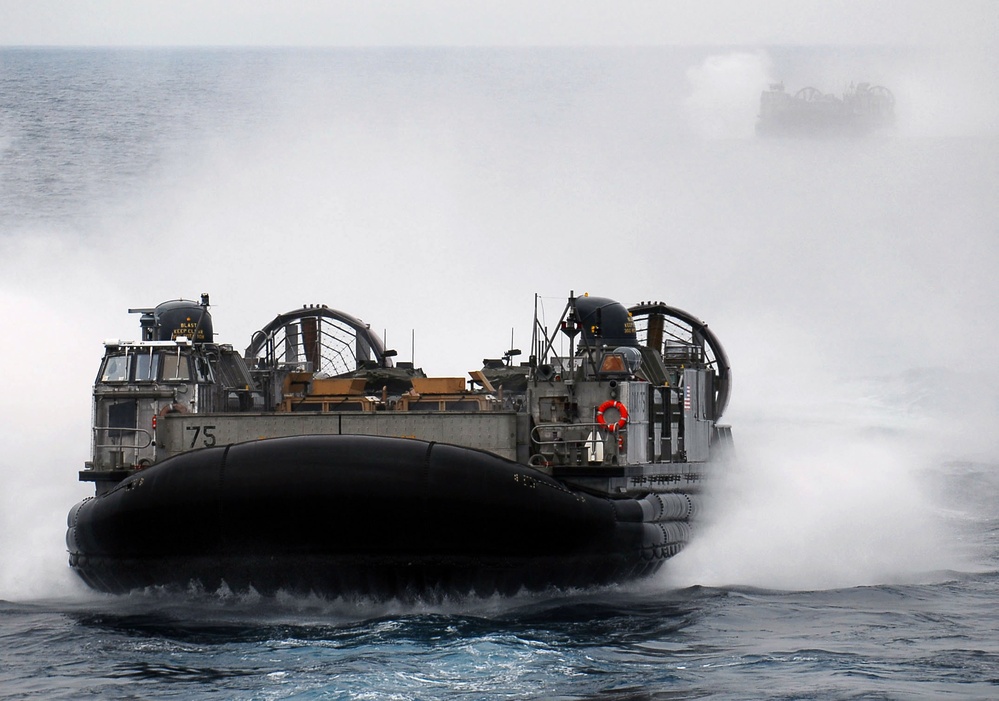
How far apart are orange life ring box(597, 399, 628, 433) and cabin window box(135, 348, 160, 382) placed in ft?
18.2

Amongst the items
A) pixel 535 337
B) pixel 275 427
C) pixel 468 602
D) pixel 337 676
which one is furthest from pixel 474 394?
pixel 337 676

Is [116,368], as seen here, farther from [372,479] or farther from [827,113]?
[827,113]

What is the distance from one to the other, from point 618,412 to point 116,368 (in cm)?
624

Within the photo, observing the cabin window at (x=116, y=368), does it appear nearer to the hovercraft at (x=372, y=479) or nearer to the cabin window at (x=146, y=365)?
the hovercraft at (x=372, y=479)

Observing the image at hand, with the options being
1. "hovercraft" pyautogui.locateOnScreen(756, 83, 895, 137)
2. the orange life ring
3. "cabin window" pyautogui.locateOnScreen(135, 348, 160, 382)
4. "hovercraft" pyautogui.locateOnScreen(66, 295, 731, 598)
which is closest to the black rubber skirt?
"hovercraft" pyautogui.locateOnScreen(66, 295, 731, 598)

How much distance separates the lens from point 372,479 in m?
16.1

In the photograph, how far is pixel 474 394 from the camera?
826 inches

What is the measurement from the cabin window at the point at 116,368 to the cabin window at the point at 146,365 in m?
0.12

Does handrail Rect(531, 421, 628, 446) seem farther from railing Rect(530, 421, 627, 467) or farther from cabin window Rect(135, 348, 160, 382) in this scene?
cabin window Rect(135, 348, 160, 382)

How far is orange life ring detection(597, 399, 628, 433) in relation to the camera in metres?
18.9

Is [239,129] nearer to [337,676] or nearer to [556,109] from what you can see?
[556,109]

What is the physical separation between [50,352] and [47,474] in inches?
183

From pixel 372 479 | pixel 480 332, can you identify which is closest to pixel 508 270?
pixel 480 332

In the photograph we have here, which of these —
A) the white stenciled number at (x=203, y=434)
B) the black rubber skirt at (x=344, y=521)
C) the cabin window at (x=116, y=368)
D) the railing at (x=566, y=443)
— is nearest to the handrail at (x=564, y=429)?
the railing at (x=566, y=443)
